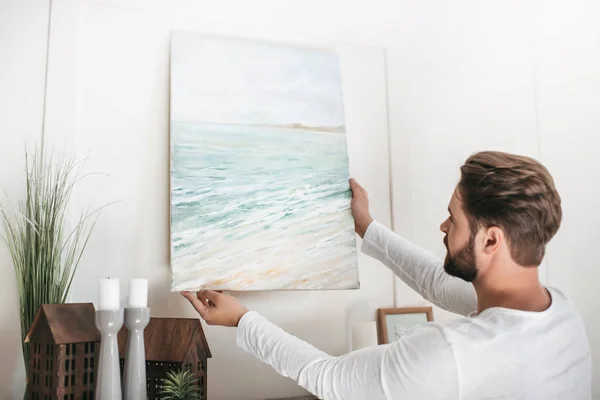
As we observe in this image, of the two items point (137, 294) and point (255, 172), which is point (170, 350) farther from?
A: point (255, 172)

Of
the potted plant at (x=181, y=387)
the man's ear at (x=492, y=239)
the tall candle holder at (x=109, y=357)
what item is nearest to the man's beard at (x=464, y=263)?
the man's ear at (x=492, y=239)

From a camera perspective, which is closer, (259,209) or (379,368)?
(379,368)

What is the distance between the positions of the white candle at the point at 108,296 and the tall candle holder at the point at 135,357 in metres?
0.06

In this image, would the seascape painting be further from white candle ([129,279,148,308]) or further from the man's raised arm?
white candle ([129,279,148,308])

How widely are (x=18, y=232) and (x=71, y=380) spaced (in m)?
0.51

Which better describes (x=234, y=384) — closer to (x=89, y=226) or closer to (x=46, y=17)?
(x=89, y=226)

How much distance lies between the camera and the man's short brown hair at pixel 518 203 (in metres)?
1.31

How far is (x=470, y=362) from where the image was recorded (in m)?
1.20

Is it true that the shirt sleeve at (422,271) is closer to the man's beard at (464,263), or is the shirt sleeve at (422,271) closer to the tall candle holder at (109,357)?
the man's beard at (464,263)

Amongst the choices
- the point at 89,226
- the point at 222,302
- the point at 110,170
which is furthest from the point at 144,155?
the point at 222,302

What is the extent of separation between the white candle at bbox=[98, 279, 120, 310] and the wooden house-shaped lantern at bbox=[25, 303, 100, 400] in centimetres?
10

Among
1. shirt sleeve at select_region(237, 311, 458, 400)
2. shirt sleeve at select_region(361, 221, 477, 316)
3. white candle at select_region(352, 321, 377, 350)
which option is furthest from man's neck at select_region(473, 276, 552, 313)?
white candle at select_region(352, 321, 377, 350)

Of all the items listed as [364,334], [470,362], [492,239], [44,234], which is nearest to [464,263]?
[492,239]

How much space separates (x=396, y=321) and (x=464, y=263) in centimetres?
79
